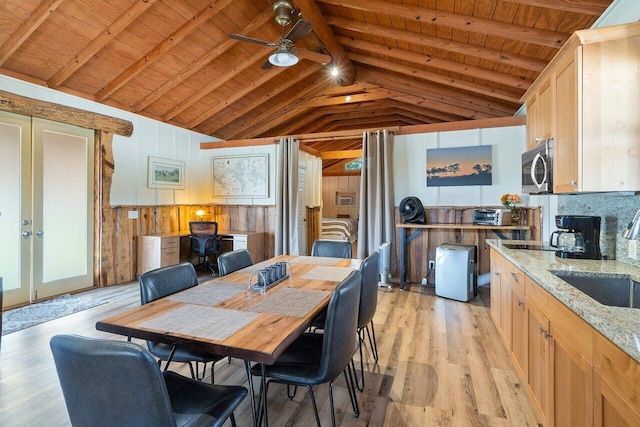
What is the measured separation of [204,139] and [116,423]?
5941mm

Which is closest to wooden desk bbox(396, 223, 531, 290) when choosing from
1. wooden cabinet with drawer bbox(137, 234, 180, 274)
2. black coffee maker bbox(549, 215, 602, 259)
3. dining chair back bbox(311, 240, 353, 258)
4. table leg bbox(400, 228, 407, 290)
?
table leg bbox(400, 228, 407, 290)

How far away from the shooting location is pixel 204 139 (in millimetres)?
6250

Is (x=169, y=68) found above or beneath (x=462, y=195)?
above

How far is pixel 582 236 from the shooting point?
2.13 meters

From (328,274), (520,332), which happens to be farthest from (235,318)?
(520,332)

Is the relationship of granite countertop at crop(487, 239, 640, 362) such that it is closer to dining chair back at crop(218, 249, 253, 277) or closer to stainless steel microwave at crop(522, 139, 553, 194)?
stainless steel microwave at crop(522, 139, 553, 194)

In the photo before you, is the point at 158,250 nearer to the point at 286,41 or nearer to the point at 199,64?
the point at 199,64

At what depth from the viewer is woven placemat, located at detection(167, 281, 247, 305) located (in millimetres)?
1717

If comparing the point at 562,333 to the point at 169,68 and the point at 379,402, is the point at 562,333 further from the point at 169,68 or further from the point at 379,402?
the point at 169,68

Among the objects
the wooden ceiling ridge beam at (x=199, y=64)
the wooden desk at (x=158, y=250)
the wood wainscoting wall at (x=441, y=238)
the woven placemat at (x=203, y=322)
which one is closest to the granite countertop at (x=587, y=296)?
the woven placemat at (x=203, y=322)

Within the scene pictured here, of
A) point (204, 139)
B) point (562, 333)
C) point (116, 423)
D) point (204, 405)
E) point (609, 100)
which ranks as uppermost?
point (204, 139)

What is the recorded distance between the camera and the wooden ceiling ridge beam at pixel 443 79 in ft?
14.4

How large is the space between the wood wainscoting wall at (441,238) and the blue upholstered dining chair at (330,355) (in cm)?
309

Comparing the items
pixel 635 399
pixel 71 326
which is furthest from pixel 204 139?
pixel 635 399
